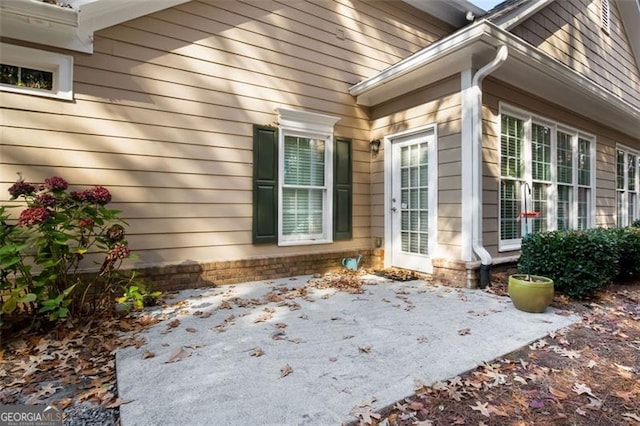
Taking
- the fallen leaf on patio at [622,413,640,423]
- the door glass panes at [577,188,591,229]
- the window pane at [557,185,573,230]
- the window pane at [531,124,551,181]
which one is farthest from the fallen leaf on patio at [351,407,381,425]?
the door glass panes at [577,188,591,229]

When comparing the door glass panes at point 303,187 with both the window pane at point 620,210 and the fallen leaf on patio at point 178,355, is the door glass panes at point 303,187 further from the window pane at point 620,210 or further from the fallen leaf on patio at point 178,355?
the window pane at point 620,210

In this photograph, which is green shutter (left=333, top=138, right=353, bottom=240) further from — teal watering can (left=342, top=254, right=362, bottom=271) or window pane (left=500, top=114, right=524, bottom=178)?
window pane (left=500, top=114, right=524, bottom=178)

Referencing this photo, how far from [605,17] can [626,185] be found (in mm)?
3870

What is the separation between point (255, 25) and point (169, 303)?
3848mm

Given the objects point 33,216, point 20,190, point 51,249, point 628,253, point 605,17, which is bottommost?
point 628,253

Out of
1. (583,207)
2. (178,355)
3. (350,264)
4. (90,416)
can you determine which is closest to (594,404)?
(178,355)

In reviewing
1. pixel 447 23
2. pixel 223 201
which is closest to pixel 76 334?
pixel 223 201

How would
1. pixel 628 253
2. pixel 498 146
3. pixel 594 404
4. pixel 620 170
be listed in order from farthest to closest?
pixel 620 170, pixel 628 253, pixel 498 146, pixel 594 404

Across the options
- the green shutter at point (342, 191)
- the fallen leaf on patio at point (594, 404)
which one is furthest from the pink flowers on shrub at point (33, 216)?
the fallen leaf on patio at point (594, 404)

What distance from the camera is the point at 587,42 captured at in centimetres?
692

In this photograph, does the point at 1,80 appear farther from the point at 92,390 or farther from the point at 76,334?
the point at 92,390

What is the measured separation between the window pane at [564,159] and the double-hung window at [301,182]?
376 cm

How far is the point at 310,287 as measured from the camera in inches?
173

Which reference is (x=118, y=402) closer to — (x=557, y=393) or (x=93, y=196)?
(x=93, y=196)
